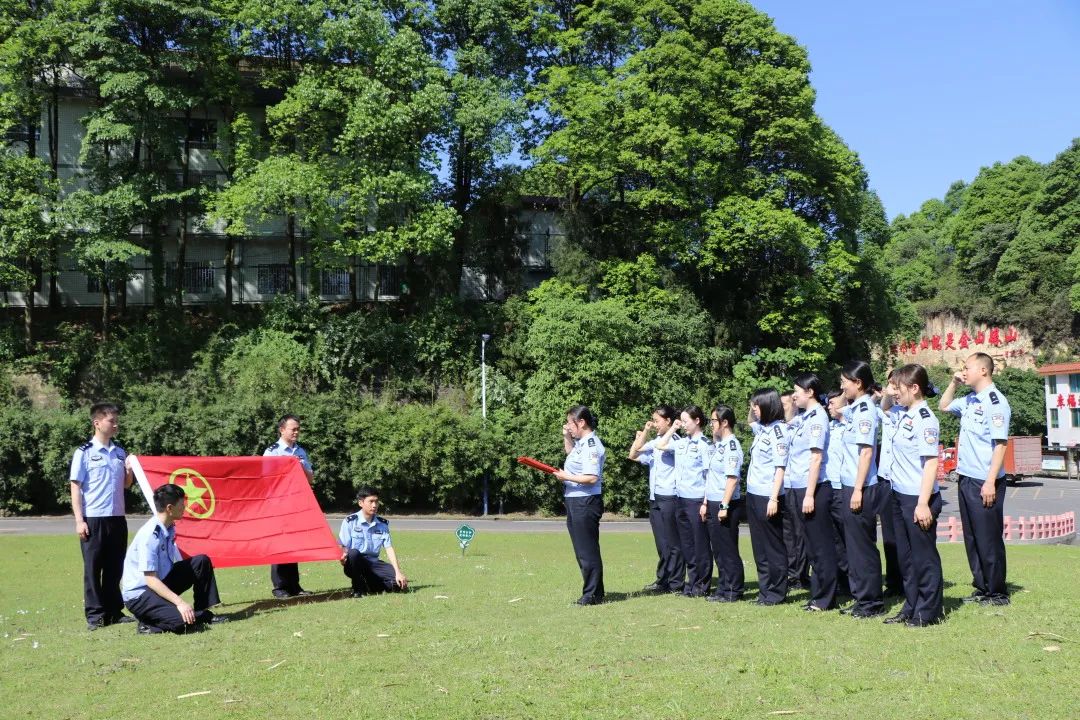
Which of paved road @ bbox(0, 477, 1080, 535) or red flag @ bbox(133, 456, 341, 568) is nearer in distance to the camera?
red flag @ bbox(133, 456, 341, 568)

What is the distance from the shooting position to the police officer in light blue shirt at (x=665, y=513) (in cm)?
1261

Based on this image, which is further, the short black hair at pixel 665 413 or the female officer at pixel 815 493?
the short black hair at pixel 665 413

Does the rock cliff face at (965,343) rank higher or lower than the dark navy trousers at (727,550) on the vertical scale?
higher

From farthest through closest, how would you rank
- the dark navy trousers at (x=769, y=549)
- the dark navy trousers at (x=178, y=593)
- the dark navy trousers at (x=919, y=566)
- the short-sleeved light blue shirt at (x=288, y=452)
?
the short-sleeved light blue shirt at (x=288, y=452) → the dark navy trousers at (x=769, y=549) → the dark navy trousers at (x=178, y=593) → the dark navy trousers at (x=919, y=566)

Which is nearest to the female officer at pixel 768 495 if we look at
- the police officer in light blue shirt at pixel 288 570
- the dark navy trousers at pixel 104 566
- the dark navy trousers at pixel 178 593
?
the police officer in light blue shirt at pixel 288 570

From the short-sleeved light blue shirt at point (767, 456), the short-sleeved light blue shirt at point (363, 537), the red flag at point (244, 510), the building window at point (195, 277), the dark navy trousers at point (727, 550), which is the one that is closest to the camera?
the short-sleeved light blue shirt at point (767, 456)

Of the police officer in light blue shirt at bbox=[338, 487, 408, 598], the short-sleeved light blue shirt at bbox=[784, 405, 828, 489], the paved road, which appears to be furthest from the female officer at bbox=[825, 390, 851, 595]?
the paved road

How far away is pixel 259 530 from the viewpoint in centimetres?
1242

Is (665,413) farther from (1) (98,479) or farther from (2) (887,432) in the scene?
(1) (98,479)

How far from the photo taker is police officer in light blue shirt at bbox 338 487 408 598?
12688 mm

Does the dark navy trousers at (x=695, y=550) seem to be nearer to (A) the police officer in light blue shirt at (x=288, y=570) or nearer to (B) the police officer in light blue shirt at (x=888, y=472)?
(B) the police officer in light blue shirt at (x=888, y=472)

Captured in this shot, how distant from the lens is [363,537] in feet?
42.3

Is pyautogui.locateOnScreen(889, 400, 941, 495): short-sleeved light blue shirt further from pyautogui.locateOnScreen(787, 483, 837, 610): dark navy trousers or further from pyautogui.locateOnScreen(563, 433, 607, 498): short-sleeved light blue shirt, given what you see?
pyautogui.locateOnScreen(563, 433, 607, 498): short-sleeved light blue shirt

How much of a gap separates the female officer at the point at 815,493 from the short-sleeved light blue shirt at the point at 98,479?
7.55m
